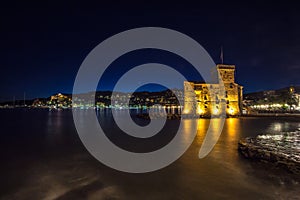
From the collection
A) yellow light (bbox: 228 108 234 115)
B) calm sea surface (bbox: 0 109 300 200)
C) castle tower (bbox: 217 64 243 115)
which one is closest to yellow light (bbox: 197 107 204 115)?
castle tower (bbox: 217 64 243 115)

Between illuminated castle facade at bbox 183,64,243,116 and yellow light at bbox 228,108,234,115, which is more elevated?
illuminated castle facade at bbox 183,64,243,116

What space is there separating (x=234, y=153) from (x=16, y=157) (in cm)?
1410

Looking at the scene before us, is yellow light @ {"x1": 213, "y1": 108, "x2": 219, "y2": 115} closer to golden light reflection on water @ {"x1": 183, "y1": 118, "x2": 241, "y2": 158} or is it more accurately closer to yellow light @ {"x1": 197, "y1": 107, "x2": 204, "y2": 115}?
yellow light @ {"x1": 197, "y1": 107, "x2": 204, "y2": 115}

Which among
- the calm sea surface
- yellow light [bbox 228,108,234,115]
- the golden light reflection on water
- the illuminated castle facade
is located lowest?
the calm sea surface

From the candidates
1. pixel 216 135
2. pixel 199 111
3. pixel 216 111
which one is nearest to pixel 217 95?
pixel 216 111

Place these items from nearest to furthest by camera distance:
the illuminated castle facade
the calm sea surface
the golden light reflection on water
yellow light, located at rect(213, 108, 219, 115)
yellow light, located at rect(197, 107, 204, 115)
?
the calm sea surface < the golden light reflection on water < the illuminated castle facade < yellow light, located at rect(213, 108, 219, 115) < yellow light, located at rect(197, 107, 204, 115)

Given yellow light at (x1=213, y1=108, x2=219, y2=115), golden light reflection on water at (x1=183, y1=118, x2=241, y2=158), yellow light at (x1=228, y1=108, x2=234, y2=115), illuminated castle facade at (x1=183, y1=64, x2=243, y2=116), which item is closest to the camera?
golden light reflection on water at (x1=183, y1=118, x2=241, y2=158)

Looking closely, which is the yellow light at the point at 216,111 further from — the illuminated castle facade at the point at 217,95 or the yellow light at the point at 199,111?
the yellow light at the point at 199,111

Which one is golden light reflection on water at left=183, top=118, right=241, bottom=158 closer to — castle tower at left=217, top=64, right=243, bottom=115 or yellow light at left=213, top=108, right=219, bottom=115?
yellow light at left=213, top=108, right=219, bottom=115

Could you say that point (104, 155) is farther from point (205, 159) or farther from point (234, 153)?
point (234, 153)

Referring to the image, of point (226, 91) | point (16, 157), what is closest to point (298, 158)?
point (16, 157)

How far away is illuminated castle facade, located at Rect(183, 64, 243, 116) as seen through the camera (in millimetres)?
48188

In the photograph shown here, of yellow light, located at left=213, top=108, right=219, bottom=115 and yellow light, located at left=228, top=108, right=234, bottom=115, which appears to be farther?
yellow light, located at left=228, top=108, right=234, bottom=115


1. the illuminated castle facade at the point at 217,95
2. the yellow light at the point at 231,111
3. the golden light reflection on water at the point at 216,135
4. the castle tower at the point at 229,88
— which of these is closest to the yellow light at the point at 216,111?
the illuminated castle facade at the point at 217,95
